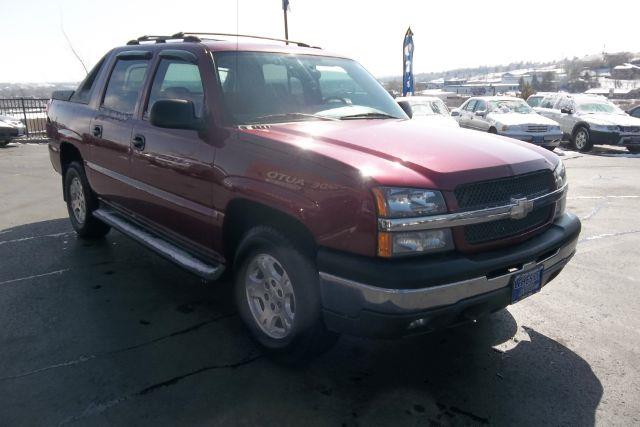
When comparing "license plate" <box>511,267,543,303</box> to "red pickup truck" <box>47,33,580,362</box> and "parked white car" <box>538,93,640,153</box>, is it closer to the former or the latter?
"red pickup truck" <box>47,33,580,362</box>

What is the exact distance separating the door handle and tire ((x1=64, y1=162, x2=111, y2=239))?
1.50 metres

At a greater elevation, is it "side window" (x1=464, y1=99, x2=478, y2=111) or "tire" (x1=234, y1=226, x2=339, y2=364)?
"side window" (x1=464, y1=99, x2=478, y2=111)

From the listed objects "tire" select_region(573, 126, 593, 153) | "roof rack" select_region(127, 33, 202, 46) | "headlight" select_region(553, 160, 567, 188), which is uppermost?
"roof rack" select_region(127, 33, 202, 46)

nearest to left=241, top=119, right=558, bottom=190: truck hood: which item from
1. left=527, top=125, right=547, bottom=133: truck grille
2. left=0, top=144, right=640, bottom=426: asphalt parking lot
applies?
left=0, top=144, right=640, bottom=426: asphalt parking lot

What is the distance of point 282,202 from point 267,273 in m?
0.53

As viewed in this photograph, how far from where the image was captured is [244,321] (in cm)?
348

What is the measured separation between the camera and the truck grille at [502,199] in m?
2.76

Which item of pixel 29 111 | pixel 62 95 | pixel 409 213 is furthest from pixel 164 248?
pixel 29 111

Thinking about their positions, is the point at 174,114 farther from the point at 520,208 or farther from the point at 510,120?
the point at 510,120

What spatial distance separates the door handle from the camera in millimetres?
4141

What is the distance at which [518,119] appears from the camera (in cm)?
1458

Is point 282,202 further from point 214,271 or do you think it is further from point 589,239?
point 589,239

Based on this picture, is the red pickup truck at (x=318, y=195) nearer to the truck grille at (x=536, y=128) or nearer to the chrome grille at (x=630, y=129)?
the truck grille at (x=536, y=128)

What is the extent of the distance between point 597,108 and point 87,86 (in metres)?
16.1
